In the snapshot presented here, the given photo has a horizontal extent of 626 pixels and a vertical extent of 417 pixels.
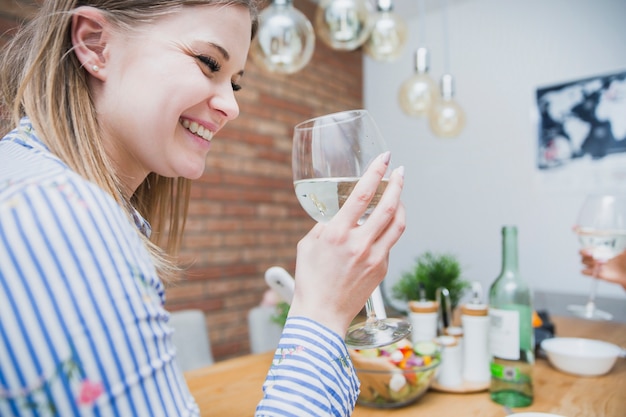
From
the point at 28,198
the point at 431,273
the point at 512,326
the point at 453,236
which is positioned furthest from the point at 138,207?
the point at 453,236

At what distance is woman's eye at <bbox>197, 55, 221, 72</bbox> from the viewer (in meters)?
0.65

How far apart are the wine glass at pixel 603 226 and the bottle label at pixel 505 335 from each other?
0.42 m

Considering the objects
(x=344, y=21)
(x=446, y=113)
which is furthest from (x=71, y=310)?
(x=446, y=113)

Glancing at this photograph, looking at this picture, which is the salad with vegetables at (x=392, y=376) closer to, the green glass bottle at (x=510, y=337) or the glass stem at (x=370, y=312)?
the green glass bottle at (x=510, y=337)

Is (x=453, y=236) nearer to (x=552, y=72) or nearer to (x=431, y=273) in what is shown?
(x=552, y=72)

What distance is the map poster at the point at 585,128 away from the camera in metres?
2.74

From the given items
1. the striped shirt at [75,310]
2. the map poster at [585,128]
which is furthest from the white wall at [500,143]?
the striped shirt at [75,310]

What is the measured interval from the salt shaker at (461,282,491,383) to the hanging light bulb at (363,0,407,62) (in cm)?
98

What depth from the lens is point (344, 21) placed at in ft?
4.99

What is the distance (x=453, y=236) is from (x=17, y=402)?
3.21m

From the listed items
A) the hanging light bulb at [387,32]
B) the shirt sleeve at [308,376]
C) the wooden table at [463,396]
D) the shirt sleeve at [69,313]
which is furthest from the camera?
the hanging light bulb at [387,32]

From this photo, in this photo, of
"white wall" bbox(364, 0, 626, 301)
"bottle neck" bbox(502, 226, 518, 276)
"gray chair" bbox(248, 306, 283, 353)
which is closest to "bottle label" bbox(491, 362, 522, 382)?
"bottle neck" bbox(502, 226, 518, 276)

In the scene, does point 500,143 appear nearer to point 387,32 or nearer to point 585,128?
point 585,128

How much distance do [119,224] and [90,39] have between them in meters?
0.36
